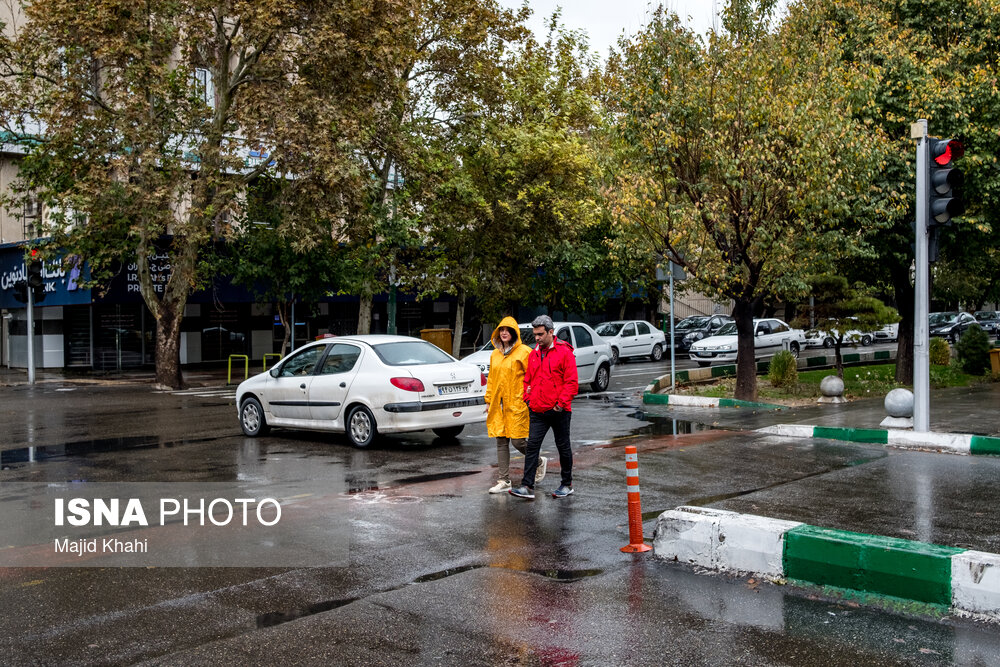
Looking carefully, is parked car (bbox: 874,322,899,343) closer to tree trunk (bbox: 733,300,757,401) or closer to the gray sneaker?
tree trunk (bbox: 733,300,757,401)

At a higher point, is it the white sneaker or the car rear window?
the car rear window

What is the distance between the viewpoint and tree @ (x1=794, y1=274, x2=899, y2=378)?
803 inches

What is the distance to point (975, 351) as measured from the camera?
76.1ft

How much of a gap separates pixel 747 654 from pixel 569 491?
14.2ft

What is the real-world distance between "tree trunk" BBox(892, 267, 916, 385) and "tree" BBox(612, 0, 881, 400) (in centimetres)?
385

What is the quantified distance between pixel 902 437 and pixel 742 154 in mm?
5916

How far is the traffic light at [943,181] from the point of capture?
11969 mm

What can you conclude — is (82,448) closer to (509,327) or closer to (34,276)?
(509,327)

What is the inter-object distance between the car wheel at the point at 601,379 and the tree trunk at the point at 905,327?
22.0 feet

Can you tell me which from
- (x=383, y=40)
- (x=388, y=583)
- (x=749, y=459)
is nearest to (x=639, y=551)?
(x=388, y=583)

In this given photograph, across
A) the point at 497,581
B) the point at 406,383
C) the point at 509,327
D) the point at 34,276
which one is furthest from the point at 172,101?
the point at 497,581

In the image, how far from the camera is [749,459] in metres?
11.6

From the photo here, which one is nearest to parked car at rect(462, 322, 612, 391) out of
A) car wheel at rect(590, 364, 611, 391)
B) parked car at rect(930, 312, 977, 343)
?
car wheel at rect(590, 364, 611, 391)

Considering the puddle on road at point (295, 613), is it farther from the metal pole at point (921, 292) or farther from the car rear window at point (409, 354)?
the metal pole at point (921, 292)
